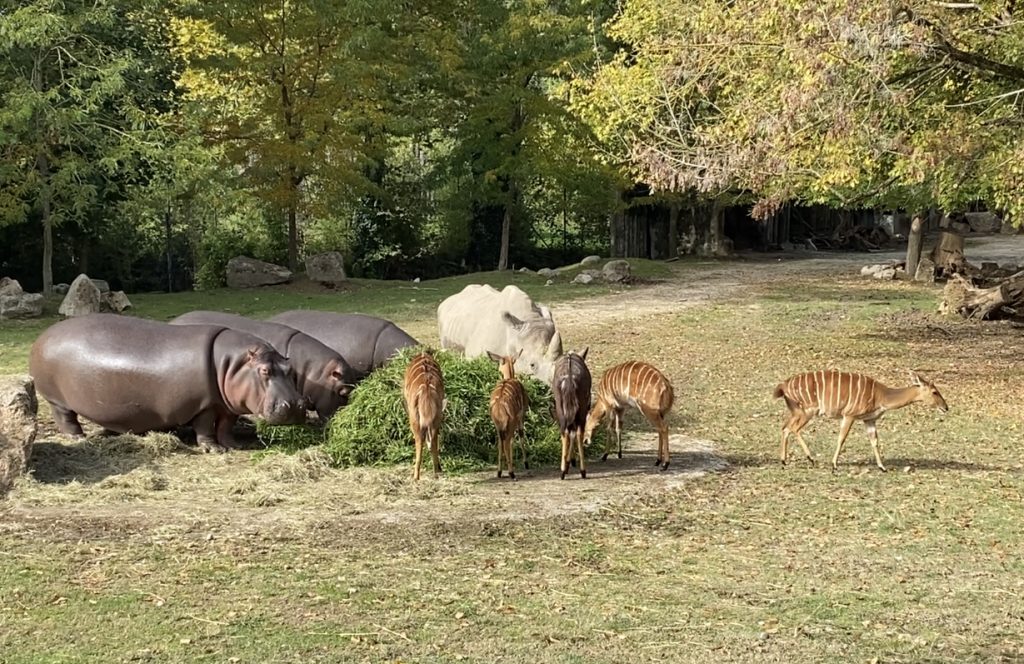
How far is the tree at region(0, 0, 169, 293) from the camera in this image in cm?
1838

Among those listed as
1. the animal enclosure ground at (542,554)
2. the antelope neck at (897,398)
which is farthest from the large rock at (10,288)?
the antelope neck at (897,398)

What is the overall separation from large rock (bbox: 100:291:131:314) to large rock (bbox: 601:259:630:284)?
11.0 meters

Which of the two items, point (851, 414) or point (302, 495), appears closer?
point (302, 495)

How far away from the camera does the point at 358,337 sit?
35.7 feet

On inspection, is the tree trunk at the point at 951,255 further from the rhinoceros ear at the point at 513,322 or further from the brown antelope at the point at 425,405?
the brown antelope at the point at 425,405

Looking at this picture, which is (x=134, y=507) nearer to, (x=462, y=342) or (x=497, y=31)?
(x=462, y=342)

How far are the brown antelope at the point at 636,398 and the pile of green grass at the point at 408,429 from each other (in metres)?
0.43

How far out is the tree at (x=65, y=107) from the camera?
1838 cm

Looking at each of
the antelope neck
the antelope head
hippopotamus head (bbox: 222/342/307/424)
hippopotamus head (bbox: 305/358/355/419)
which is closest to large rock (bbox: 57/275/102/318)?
hippopotamus head (bbox: 305/358/355/419)

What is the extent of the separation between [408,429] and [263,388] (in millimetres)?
1188

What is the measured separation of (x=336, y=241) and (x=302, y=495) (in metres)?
23.5

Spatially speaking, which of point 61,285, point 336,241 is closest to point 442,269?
point 336,241

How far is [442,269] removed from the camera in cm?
3278

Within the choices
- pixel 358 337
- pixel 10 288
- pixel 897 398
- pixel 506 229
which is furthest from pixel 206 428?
pixel 506 229
